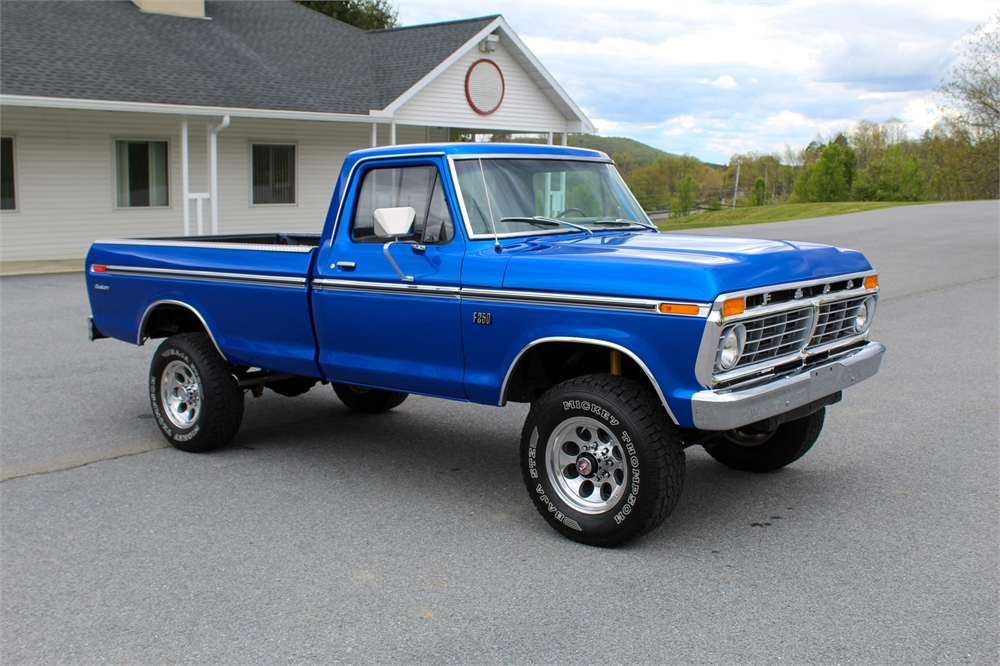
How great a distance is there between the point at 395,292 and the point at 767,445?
2.47 m

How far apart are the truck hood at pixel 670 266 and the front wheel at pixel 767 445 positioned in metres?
1.03

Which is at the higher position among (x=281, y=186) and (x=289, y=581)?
(x=281, y=186)

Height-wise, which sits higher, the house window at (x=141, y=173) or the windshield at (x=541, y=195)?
the house window at (x=141, y=173)

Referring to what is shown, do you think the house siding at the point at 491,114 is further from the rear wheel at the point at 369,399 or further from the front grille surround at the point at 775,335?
the front grille surround at the point at 775,335

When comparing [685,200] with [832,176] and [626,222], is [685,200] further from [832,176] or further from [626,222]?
[626,222]

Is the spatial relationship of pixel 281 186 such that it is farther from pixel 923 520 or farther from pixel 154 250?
pixel 923 520

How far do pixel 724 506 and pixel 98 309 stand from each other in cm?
491

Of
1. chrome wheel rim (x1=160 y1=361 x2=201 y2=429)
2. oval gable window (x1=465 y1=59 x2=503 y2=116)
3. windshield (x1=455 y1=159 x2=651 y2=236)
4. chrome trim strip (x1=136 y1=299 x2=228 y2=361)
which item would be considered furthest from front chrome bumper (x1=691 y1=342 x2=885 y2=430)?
oval gable window (x1=465 y1=59 x2=503 y2=116)

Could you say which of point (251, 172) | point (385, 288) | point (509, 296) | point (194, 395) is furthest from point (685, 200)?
point (509, 296)

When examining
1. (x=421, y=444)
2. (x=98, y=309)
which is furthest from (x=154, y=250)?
(x=421, y=444)

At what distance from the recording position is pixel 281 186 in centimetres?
2383

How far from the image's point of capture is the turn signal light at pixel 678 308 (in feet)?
14.3

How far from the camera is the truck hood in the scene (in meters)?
4.44

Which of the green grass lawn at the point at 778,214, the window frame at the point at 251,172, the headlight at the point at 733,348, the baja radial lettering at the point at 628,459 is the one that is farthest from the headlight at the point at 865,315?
the green grass lawn at the point at 778,214
